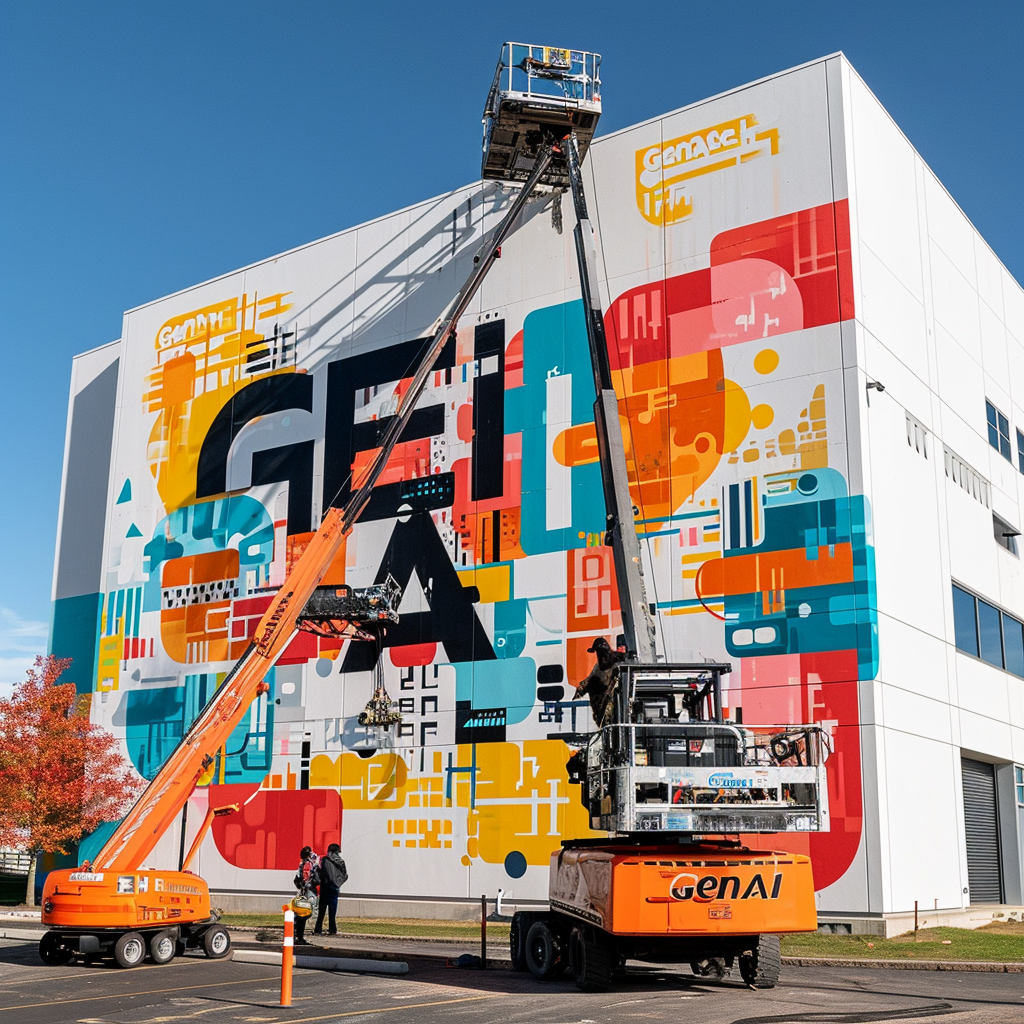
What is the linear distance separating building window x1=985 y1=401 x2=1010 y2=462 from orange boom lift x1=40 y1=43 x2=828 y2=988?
1772 centimetres

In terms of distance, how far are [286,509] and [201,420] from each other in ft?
17.6

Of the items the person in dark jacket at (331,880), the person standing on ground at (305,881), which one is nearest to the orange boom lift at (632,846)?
the person standing on ground at (305,881)

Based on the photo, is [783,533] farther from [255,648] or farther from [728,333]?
[255,648]

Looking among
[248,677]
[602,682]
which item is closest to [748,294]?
[248,677]

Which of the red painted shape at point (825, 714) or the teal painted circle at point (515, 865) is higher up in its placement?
the red painted shape at point (825, 714)

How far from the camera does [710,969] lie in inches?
651

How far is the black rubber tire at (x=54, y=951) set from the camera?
17938 millimetres

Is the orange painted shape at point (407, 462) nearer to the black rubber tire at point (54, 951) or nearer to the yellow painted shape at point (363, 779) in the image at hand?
the yellow painted shape at point (363, 779)

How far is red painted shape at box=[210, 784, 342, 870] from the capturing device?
32.1 metres

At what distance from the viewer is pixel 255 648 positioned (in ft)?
73.4

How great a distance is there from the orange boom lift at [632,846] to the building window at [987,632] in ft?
45.9

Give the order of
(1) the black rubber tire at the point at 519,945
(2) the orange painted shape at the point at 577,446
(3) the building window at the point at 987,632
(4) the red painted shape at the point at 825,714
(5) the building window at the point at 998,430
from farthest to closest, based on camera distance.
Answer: (5) the building window at the point at 998,430 → (3) the building window at the point at 987,632 → (2) the orange painted shape at the point at 577,446 → (4) the red painted shape at the point at 825,714 → (1) the black rubber tire at the point at 519,945

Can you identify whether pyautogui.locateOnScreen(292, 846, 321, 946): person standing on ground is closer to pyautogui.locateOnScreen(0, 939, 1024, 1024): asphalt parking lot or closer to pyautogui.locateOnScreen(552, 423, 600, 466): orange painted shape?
pyautogui.locateOnScreen(0, 939, 1024, 1024): asphalt parking lot

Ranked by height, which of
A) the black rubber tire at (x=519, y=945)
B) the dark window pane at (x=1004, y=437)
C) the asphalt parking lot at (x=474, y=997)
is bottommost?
the asphalt parking lot at (x=474, y=997)
